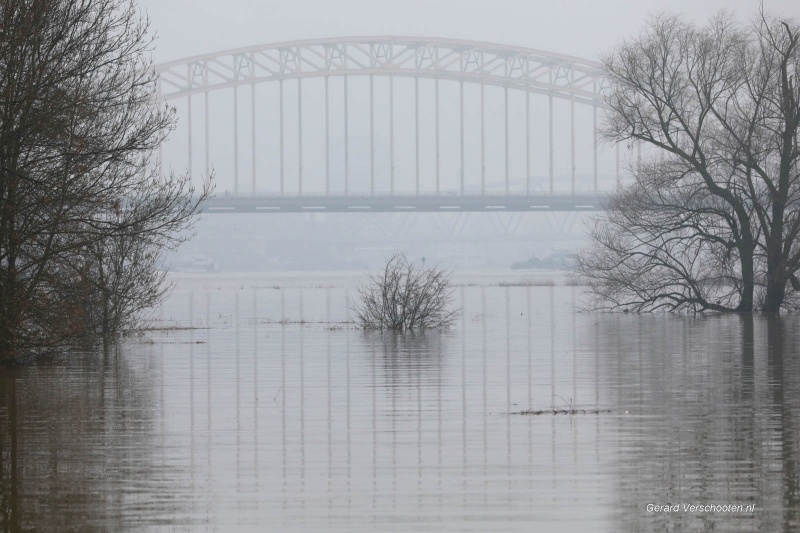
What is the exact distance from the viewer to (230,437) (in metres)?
9.11

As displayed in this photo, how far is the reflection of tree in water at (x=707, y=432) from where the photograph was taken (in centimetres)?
622

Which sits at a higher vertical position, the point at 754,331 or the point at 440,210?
the point at 440,210

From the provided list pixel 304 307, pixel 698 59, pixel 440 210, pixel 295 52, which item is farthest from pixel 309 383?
pixel 295 52

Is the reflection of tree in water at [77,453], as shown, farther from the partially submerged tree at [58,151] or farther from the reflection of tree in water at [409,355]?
the reflection of tree in water at [409,355]

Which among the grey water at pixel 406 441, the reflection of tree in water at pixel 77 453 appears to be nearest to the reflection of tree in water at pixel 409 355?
the grey water at pixel 406 441

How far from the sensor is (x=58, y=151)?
15086mm

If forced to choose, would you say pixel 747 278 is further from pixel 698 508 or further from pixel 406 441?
pixel 698 508

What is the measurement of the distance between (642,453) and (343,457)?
1869mm

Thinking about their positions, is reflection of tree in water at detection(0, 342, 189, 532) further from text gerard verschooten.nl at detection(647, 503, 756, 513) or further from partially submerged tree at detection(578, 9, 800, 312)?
partially submerged tree at detection(578, 9, 800, 312)

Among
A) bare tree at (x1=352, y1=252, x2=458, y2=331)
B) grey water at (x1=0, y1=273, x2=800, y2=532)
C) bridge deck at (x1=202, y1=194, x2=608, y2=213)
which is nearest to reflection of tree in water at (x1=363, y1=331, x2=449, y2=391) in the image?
grey water at (x1=0, y1=273, x2=800, y2=532)

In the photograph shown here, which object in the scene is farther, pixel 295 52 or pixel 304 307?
pixel 295 52

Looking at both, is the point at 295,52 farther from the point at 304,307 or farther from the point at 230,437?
the point at 230,437

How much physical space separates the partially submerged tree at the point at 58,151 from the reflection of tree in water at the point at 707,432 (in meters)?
6.31

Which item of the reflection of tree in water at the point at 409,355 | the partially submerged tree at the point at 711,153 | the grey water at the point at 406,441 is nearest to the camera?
the grey water at the point at 406,441
